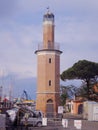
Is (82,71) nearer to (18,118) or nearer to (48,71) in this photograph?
(48,71)

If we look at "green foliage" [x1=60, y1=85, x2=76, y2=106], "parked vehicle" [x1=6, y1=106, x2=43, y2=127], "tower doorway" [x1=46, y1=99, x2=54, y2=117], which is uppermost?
"green foliage" [x1=60, y1=85, x2=76, y2=106]

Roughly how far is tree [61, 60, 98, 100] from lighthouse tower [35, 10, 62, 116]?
5.64 meters

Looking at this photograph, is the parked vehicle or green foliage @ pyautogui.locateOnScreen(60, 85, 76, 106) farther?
green foliage @ pyautogui.locateOnScreen(60, 85, 76, 106)

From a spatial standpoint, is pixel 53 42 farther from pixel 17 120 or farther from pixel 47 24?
pixel 17 120

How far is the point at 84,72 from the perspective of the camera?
76062mm

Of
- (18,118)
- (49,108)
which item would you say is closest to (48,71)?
(49,108)

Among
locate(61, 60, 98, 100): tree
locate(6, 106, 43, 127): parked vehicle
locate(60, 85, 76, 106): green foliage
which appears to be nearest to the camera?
locate(6, 106, 43, 127): parked vehicle

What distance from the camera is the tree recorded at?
76375mm

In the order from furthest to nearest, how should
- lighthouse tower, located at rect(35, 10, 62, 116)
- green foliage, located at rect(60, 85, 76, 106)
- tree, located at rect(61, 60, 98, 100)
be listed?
1. green foliage, located at rect(60, 85, 76, 106)
2. tree, located at rect(61, 60, 98, 100)
3. lighthouse tower, located at rect(35, 10, 62, 116)

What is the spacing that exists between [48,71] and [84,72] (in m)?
7.49

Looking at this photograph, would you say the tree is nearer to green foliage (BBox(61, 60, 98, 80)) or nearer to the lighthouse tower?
green foliage (BBox(61, 60, 98, 80))

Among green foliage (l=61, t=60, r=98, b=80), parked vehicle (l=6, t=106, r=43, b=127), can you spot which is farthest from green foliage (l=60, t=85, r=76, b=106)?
parked vehicle (l=6, t=106, r=43, b=127)

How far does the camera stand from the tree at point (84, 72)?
251 ft

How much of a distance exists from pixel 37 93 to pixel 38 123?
3178 centimetres
